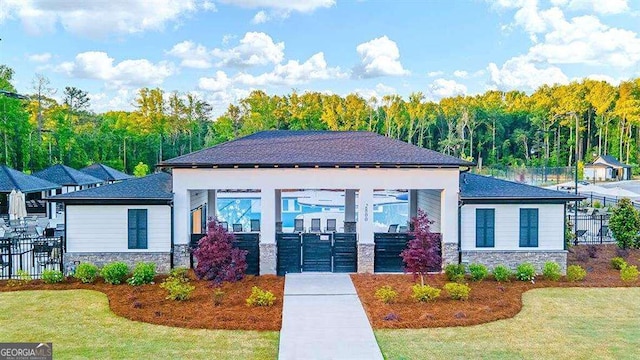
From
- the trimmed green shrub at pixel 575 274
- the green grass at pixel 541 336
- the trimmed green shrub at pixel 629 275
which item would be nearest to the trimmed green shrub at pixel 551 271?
the trimmed green shrub at pixel 575 274

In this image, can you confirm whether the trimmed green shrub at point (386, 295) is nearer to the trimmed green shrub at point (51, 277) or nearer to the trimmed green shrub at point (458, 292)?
the trimmed green shrub at point (458, 292)

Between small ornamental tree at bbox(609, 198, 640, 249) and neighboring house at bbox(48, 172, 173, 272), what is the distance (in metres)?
16.1

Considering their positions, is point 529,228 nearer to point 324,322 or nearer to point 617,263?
point 617,263

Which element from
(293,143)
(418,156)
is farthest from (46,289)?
(418,156)

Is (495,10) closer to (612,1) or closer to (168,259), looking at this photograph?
(612,1)

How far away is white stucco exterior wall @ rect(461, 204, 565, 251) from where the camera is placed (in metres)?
15.0

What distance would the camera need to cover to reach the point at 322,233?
15047 mm

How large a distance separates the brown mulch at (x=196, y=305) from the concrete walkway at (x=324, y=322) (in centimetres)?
39

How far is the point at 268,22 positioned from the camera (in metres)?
33.6

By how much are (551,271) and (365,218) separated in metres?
5.87

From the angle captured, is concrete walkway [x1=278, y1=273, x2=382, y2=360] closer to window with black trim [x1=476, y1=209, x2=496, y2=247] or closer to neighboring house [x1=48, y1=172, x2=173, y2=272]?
neighboring house [x1=48, y1=172, x2=173, y2=272]

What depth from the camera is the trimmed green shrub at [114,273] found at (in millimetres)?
13633

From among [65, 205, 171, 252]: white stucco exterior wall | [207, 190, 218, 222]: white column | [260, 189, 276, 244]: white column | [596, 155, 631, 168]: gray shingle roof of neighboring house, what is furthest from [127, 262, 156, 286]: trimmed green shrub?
[596, 155, 631, 168]: gray shingle roof of neighboring house

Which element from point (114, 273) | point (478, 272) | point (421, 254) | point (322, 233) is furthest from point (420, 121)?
point (114, 273)
